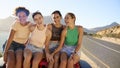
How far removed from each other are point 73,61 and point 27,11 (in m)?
1.75

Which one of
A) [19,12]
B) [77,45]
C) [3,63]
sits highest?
[19,12]

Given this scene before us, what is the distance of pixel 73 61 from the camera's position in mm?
7516

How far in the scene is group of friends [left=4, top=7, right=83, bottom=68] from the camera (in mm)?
7371

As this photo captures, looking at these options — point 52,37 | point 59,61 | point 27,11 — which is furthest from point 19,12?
point 59,61

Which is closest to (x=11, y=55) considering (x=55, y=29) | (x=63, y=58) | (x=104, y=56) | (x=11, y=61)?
(x=11, y=61)

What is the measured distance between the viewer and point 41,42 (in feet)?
25.4

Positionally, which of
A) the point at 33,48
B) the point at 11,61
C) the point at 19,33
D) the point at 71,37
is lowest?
the point at 11,61

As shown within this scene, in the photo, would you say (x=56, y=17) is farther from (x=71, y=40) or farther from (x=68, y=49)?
(x=68, y=49)

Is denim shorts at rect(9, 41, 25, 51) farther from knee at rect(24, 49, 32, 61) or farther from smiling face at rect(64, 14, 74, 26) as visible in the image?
smiling face at rect(64, 14, 74, 26)

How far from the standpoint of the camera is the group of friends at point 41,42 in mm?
7371

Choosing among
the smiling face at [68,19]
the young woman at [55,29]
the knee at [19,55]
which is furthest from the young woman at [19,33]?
the smiling face at [68,19]

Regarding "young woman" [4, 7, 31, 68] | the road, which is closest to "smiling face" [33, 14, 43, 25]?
"young woman" [4, 7, 31, 68]

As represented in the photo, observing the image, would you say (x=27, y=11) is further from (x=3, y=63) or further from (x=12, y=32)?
(x=3, y=63)

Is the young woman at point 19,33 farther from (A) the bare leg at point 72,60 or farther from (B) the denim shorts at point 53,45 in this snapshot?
(A) the bare leg at point 72,60
